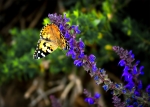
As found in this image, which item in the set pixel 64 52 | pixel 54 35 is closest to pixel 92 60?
pixel 54 35

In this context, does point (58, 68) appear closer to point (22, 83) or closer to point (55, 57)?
point (55, 57)

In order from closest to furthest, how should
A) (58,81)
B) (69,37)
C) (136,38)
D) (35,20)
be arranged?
(69,37) < (136,38) < (58,81) < (35,20)

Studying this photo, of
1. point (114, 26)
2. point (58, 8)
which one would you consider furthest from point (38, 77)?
point (114, 26)

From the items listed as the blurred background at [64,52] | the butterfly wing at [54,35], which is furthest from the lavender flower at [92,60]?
the blurred background at [64,52]

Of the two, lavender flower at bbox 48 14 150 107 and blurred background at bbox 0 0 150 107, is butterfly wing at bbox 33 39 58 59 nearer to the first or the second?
lavender flower at bbox 48 14 150 107

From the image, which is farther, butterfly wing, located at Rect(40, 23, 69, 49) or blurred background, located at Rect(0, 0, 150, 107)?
blurred background, located at Rect(0, 0, 150, 107)

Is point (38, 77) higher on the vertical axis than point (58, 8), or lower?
lower

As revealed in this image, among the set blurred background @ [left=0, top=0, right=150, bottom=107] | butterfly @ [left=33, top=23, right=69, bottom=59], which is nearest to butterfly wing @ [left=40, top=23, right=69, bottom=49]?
butterfly @ [left=33, top=23, right=69, bottom=59]
